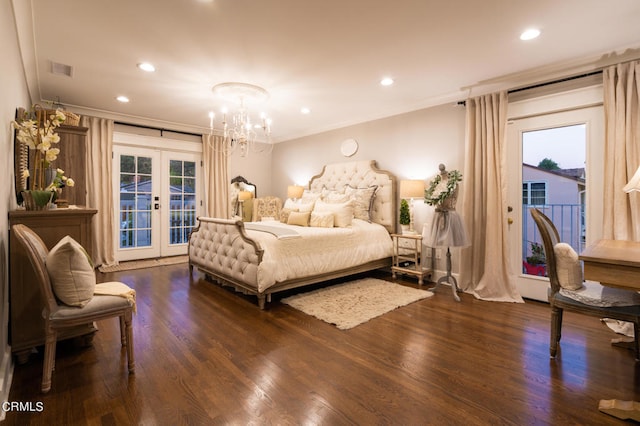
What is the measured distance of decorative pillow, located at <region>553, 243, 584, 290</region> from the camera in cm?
206

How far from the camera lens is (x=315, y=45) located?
2.74m

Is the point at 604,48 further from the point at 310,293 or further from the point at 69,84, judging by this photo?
the point at 69,84

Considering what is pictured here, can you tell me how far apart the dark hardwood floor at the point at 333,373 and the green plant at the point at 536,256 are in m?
0.74

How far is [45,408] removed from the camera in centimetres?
160

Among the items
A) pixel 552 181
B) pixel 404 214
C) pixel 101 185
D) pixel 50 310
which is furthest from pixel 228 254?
pixel 552 181

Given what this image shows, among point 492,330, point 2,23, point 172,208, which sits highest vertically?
point 2,23

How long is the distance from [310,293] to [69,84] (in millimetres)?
3885

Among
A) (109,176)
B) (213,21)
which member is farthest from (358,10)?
(109,176)

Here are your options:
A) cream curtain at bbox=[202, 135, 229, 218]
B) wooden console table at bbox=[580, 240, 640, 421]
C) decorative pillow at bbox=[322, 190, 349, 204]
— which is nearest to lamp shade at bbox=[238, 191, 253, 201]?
cream curtain at bbox=[202, 135, 229, 218]

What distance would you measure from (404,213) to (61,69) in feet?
14.7

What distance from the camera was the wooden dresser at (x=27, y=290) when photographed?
200cm

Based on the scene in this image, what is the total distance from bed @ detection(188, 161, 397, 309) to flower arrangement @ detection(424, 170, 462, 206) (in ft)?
2.45

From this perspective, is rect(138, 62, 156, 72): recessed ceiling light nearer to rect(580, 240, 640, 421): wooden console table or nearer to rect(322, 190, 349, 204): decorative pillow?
rect(322, 190, 349, 204): decorative pillow

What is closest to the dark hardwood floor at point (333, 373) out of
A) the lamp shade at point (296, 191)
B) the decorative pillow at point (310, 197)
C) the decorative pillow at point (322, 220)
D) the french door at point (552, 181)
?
the french door at point (552, 181)
